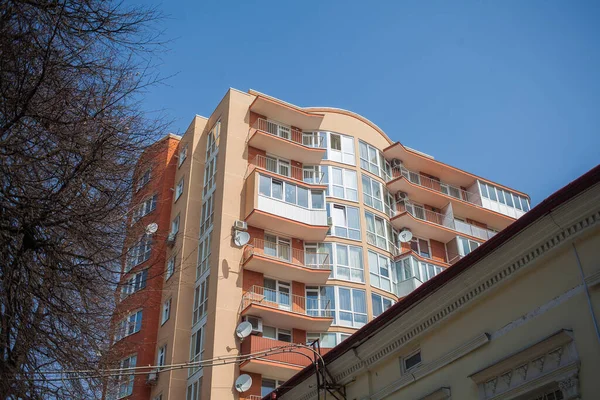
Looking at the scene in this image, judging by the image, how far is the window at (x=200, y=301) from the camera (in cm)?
3077

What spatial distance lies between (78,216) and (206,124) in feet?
95.2

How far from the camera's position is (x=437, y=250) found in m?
40.4

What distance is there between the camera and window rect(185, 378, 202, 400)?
28.4 meters

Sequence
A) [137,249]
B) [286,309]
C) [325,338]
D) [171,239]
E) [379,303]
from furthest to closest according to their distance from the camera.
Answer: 1. [379,303]
2. [325,338]
3. [286,309]
4. [171,239]
5. [137,249]

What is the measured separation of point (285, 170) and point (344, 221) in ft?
14.3

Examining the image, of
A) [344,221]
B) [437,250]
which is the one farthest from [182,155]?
[437,250]

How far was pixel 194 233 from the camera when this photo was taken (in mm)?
34375

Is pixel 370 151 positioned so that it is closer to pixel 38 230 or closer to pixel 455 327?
pixel 455 327

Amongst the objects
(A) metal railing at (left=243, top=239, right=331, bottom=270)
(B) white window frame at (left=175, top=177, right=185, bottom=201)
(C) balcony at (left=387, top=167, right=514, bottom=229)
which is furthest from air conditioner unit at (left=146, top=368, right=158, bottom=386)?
(C) balcony at (left=387, top=167, right=514, bottom=229)

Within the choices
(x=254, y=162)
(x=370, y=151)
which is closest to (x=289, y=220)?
(x=254, y=162)

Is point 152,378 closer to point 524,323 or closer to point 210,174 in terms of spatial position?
point 210,174

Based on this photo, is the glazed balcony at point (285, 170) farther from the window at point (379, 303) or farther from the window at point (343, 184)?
the window at point (379, 303)

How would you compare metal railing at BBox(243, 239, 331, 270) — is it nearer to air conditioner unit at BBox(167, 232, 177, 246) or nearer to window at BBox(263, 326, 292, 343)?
window at BBox(263, 326, 292, 343)

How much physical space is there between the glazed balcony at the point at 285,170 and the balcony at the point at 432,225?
218 inches
